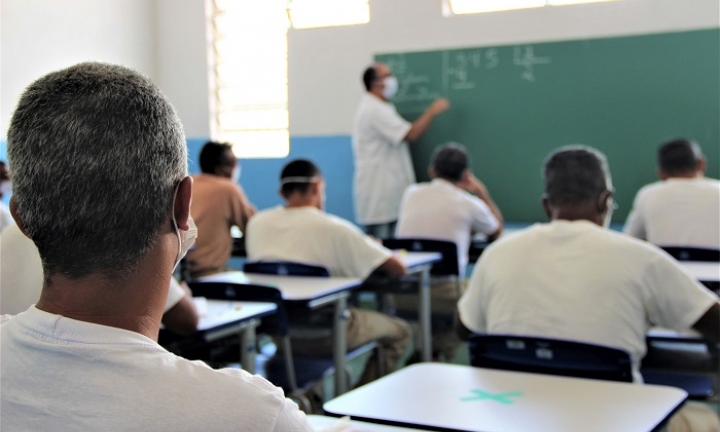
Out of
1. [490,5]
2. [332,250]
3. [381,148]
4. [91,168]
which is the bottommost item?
[332,250]

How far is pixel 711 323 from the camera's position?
8.64ft

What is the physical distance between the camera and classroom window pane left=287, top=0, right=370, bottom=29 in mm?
7582

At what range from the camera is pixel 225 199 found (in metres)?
5.33

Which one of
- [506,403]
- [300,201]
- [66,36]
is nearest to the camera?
[506,403]

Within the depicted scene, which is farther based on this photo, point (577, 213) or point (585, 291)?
point (577, 213)

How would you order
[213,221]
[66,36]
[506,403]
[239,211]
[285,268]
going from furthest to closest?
[66,36] → [239,211] → [213,221] → [285,268] → [506,403]

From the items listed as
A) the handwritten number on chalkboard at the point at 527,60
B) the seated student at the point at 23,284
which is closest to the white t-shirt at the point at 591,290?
the seated student at the point at 23,284

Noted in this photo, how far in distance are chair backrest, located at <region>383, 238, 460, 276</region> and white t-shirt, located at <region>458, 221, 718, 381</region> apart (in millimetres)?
2162

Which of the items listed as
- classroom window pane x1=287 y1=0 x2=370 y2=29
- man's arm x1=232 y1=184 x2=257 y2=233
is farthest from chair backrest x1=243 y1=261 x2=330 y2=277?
classroom window pane x1=287 y1=0 x2=370 y2=29

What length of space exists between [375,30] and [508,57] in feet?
4.06

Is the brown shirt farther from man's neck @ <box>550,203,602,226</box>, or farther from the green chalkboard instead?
man's neck @ <box>550,203,602,226</box>

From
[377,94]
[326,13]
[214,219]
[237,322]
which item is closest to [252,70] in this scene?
[326,13]

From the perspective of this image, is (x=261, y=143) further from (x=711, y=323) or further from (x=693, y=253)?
(x=711, y=323)

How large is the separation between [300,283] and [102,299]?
2.91 m
